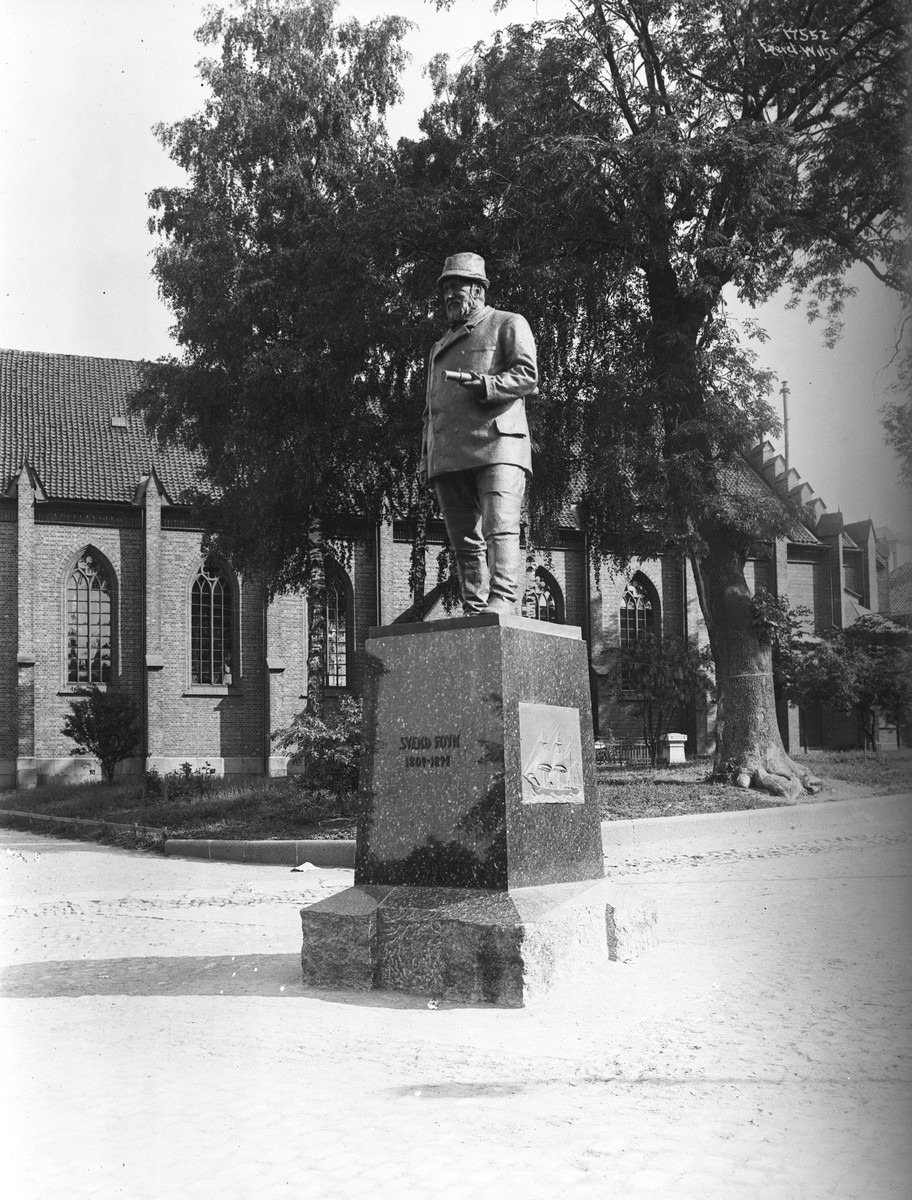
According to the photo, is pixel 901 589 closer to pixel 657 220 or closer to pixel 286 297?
pixel 657 220

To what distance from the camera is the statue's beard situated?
7.30 m

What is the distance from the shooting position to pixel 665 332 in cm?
1847

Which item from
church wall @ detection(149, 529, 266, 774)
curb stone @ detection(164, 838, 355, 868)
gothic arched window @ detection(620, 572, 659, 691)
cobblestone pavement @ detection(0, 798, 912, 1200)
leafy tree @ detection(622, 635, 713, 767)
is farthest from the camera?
gothic arched window @ detection(620, 572, 659, 691)

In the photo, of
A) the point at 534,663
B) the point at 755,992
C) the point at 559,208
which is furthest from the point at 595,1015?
the point at 559,208

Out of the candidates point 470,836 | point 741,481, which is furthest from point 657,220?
point 470,836

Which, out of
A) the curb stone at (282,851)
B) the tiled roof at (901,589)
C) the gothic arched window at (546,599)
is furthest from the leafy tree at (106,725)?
the tiled roof at (901,589)

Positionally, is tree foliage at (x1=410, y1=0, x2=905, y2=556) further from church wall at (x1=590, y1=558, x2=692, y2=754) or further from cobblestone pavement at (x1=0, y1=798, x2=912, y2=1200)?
church wall at (x1=590, y1=558, x2=692, y2=754)

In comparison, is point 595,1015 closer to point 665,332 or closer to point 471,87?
point 665,332

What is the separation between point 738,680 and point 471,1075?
15702 millimetres

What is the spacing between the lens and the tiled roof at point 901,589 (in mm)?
2139

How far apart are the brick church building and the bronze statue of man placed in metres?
23.9

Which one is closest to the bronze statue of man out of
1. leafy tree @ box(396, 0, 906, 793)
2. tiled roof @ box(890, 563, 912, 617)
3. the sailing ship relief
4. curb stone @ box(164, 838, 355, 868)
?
the sailing ship relief

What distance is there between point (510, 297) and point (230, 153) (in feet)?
28.2

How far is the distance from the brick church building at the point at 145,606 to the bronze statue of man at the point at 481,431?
2385cm
